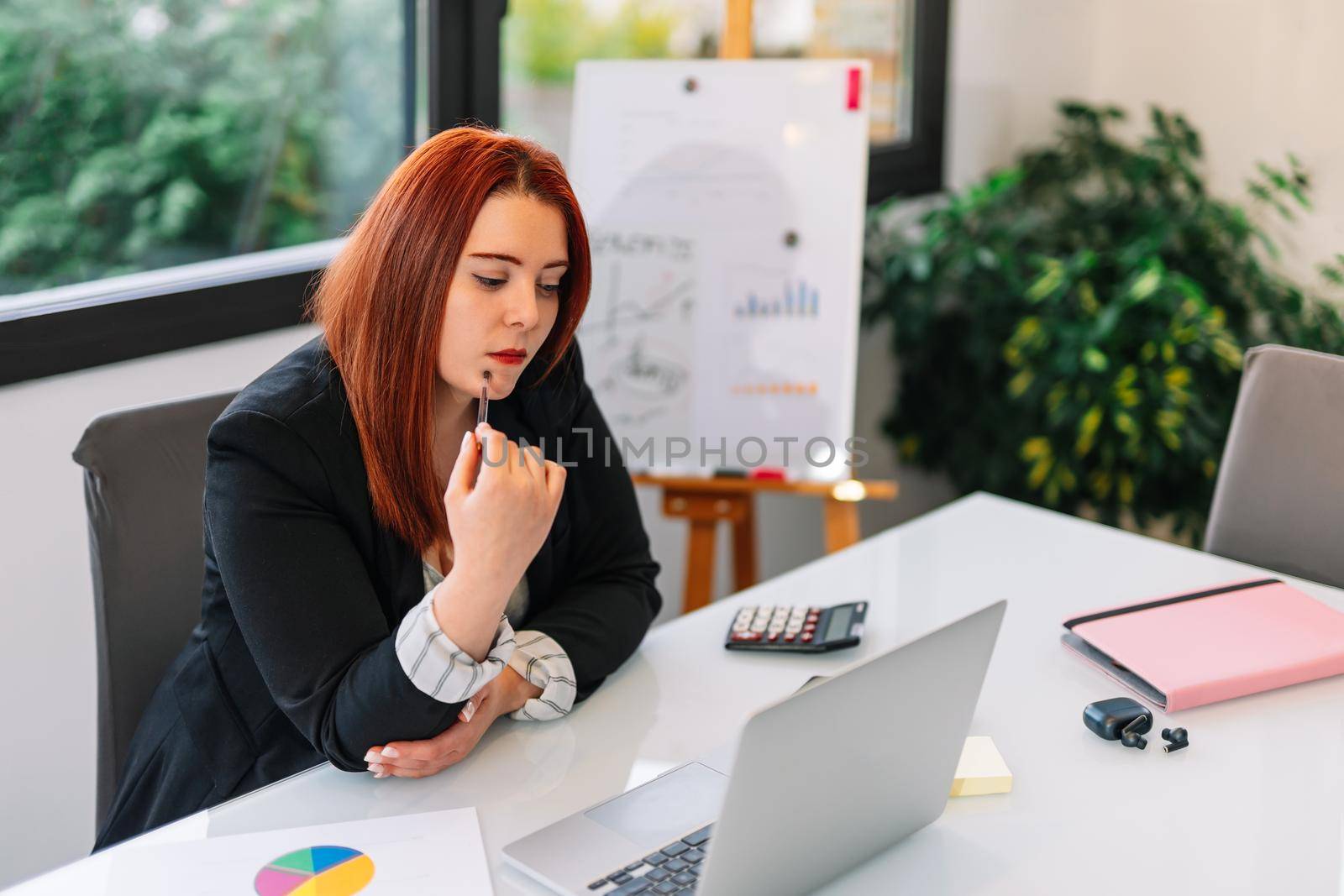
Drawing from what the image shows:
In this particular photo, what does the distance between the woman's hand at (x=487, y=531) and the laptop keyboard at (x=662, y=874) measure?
0.83 ft

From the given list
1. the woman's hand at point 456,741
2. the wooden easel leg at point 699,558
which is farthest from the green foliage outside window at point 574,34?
the woman's hand at point 456,741

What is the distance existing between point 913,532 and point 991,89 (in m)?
1.87

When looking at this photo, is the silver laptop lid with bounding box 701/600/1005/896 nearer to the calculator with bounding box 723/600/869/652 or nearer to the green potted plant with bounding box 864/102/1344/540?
the calculator with bounding box 723/600/869/652

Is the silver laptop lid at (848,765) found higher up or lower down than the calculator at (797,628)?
higher up

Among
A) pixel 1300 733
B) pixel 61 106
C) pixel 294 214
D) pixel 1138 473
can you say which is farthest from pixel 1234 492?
pixel 61 106

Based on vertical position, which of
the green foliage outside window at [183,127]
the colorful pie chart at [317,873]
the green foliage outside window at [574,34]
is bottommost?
the colorful pie chart at [317,873]

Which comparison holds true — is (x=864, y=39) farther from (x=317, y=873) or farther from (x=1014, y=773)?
(x=317, y=873)

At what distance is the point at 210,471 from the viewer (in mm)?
1221

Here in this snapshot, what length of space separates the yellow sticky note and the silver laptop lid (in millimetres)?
63

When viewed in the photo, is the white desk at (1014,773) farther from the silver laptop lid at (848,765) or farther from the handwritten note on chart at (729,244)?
the handwritten note on chart at (729,244)

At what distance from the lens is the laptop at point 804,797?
0.83 m

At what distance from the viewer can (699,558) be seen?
2.27 meters

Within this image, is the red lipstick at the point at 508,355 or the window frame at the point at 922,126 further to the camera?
the window frame at the point at 922,126

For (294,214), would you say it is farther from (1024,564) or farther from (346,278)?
(1024,564)
